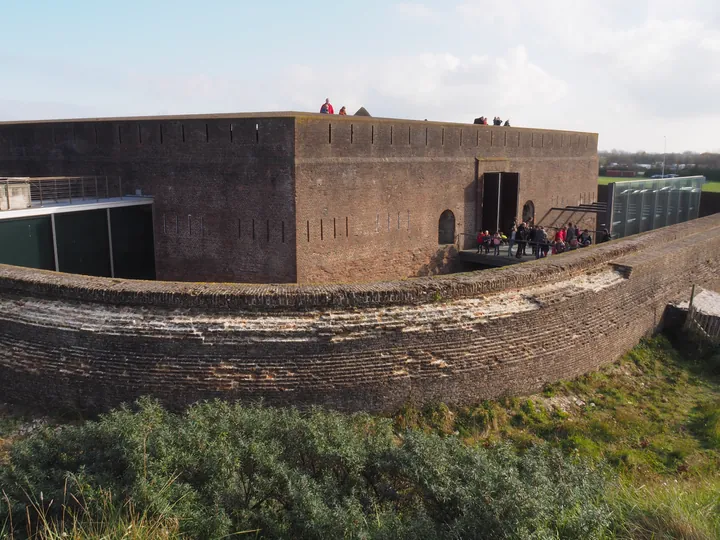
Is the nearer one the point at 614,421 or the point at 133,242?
the point at 614,421

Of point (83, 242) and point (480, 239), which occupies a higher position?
point (83, 242)

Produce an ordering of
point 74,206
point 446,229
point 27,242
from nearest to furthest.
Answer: point 27,242
point 74,206
point 446,229

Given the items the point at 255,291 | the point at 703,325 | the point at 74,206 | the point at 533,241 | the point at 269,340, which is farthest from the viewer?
the point at 533,241

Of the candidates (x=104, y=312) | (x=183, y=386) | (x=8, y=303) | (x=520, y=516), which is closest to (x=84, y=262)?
(x=8, y=303)

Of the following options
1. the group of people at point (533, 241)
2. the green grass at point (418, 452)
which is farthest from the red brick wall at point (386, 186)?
the green grass at point (418, 452)

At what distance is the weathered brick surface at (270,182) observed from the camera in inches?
497

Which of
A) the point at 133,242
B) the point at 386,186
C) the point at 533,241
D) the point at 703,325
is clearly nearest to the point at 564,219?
the point at 533,241

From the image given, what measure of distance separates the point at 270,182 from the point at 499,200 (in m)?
7.90

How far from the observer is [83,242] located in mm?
12414

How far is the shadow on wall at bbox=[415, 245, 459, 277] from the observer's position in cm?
1664

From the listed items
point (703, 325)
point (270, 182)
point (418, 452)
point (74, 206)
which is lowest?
point (703, 325)

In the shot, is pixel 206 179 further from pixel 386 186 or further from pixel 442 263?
pixel 442 263

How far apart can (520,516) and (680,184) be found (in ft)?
64.4

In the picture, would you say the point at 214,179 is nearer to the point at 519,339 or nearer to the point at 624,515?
the point at 519,339
